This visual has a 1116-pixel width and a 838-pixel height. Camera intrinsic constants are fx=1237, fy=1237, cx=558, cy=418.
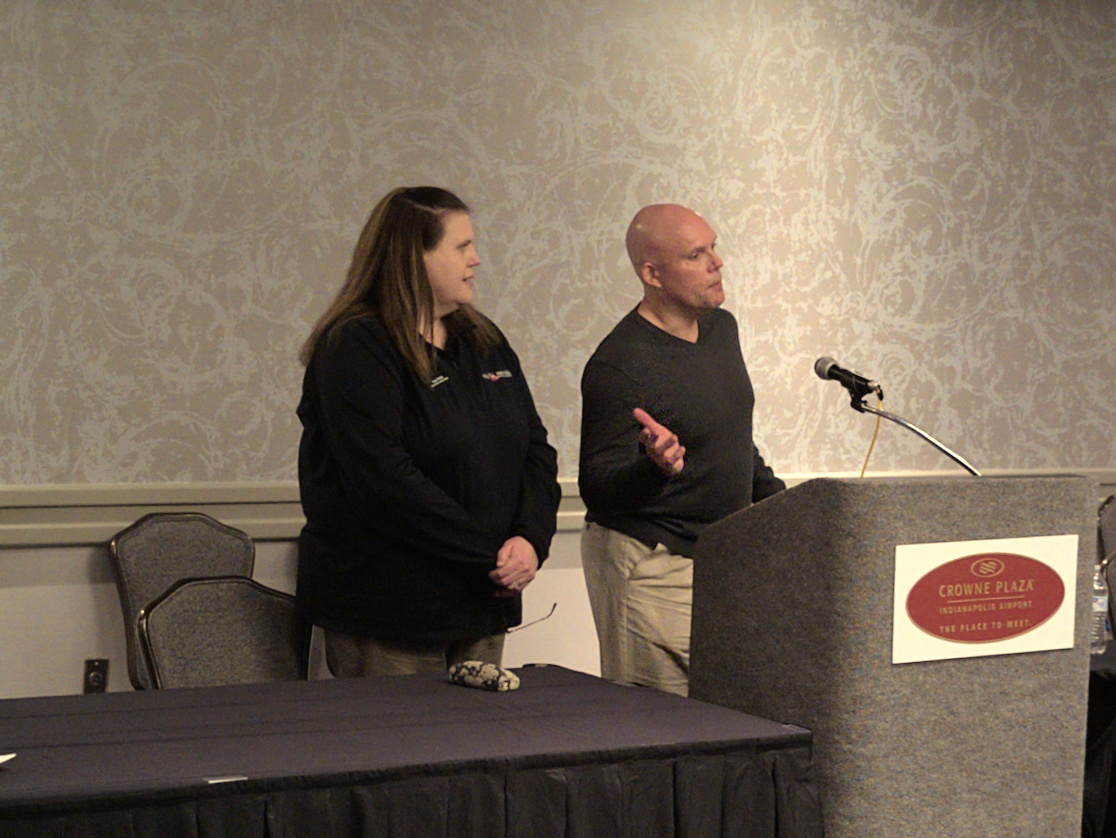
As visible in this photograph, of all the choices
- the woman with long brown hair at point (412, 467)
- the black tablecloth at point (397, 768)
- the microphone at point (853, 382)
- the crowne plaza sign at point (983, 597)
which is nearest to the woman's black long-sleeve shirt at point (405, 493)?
the woman with long brown hair at point (412, 467)

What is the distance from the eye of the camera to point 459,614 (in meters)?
2.36

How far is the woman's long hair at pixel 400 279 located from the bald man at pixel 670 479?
0.31 m

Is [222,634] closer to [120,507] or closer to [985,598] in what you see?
[120,507]

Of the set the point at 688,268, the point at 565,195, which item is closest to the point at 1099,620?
the point at 688,268

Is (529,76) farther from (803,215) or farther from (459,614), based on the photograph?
(459,614)

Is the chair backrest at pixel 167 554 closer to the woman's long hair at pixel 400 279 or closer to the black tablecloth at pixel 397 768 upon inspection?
the woman's long hair at pixel 400 279

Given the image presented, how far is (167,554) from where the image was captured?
11.1 ft

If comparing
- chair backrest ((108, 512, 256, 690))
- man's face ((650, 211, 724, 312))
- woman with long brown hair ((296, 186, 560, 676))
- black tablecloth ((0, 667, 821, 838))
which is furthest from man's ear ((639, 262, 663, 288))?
chair backrest ((108, 512, 256, 690))

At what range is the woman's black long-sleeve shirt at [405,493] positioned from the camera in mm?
2311

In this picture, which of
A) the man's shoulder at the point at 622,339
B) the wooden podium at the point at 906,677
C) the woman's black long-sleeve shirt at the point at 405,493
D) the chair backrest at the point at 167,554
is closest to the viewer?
the wooden podium at the point at 906,677

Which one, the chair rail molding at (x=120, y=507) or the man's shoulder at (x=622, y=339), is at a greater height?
the man's shoulder at (x=622, y=339)

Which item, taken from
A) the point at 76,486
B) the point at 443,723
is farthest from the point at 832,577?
the point at 76,486

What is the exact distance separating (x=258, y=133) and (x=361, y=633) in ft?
5.88

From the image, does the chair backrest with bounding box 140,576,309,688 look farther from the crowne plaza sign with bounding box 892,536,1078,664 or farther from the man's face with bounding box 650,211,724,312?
the crowne plaza sign with bounding box 892,536,1078,664
